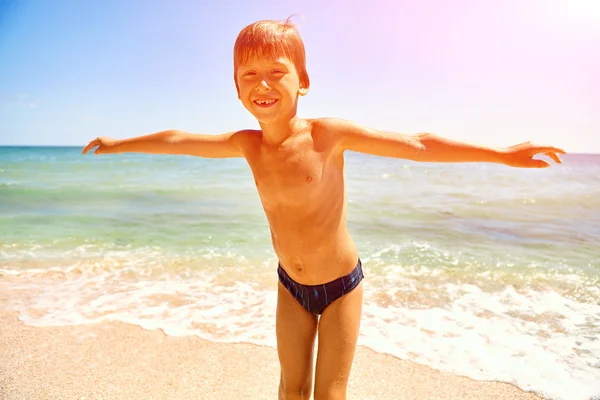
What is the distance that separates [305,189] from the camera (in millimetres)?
2166

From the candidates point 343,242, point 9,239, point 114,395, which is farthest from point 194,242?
point 343,242

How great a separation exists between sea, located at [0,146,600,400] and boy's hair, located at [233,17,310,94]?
246cm

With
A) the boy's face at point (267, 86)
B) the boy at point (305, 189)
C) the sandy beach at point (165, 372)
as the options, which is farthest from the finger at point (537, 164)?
the sandy beach at point (165, 372)

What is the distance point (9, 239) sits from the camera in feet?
24.8

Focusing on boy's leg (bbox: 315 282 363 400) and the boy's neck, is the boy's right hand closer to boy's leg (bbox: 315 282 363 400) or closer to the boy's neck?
the boy's neck

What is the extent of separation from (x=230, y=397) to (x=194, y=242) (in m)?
4.62

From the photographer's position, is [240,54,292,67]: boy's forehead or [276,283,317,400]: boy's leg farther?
[276,283,317,400]: boy's leg

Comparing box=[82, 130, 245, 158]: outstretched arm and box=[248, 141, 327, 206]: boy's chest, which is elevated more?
box=[82, 130, 245, 158]: outstretched arm

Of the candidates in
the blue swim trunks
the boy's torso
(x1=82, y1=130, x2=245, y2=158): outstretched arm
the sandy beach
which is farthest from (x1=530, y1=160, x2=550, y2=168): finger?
the sandy beach

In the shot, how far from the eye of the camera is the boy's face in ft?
6.84

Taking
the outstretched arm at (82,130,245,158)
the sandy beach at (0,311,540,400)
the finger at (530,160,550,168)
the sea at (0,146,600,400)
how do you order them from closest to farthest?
the finger at (530,160,550,168), the outstretched arm at (82,130,245,158), the sandy beach at (0,311,540,400), the sea at (0,146,600,400)

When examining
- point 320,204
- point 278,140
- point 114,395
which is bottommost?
point 114,395

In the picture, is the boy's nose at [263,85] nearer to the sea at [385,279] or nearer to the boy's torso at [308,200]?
the boy's torso at [308,200]

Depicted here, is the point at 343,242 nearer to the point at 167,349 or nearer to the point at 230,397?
the point at 230,397
